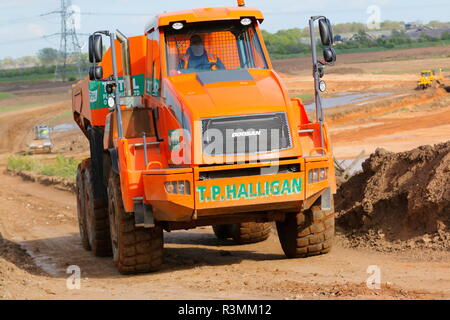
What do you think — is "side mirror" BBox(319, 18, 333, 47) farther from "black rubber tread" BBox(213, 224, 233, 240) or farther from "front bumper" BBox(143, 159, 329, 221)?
"black rubber tread" BBox(213, 224, 233, 240)

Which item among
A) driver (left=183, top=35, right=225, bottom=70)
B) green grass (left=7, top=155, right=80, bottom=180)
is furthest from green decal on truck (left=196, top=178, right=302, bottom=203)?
green grass (left=7, top=155, right=80, bottom=180)

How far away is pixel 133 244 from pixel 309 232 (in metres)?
2.15

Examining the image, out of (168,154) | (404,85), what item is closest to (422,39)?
(404,85)

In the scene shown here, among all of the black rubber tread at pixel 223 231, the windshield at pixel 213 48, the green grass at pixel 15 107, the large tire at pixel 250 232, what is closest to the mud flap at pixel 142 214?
the windshield at pixel 213 48

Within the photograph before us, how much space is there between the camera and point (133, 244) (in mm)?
10023

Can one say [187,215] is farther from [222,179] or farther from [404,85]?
[404,85]

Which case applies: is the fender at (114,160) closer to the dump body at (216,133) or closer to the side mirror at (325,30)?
the dump body at (216,133)

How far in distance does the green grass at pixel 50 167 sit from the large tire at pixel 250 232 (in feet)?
36.6

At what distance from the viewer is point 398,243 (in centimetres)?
1111

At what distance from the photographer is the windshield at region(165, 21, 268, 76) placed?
10.2 metres

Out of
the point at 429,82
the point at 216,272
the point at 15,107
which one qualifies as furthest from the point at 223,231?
the point at 15,107

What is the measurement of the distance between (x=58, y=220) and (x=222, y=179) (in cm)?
833
